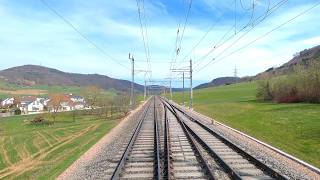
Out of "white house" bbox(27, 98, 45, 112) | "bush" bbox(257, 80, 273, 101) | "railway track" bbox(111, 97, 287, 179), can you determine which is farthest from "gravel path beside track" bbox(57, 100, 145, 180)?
"white house" bbox(27, 98, 45, 112)

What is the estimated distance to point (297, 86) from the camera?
81.0 metres

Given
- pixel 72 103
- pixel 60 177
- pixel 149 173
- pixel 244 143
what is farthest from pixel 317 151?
pixel 72 103

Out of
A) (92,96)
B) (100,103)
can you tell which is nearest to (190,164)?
(100,103)

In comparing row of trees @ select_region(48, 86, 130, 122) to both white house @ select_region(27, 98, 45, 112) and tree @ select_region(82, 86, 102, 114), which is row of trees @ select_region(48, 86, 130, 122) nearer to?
tree @ select_region(82, 86, 102, 114)

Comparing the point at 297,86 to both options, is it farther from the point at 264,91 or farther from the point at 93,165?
the point at 93,165

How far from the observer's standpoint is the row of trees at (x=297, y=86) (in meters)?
73.9

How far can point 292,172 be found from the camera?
17.3 meters

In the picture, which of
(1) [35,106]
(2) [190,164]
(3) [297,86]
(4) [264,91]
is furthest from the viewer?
(1) [35,106]

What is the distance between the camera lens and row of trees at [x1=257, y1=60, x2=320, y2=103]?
73938 millimetres

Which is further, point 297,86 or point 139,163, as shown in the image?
point 297,86

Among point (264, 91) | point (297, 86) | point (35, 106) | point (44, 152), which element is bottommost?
point (44, 152)

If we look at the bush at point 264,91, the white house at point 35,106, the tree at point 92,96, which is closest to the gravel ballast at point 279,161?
the bush at point 264,91

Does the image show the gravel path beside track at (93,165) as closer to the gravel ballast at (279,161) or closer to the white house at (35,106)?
the gravel ballast at (279,161)

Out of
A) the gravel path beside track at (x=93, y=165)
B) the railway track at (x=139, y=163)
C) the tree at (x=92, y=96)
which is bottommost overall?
the gravel path beside track at (x=93, y=165)
